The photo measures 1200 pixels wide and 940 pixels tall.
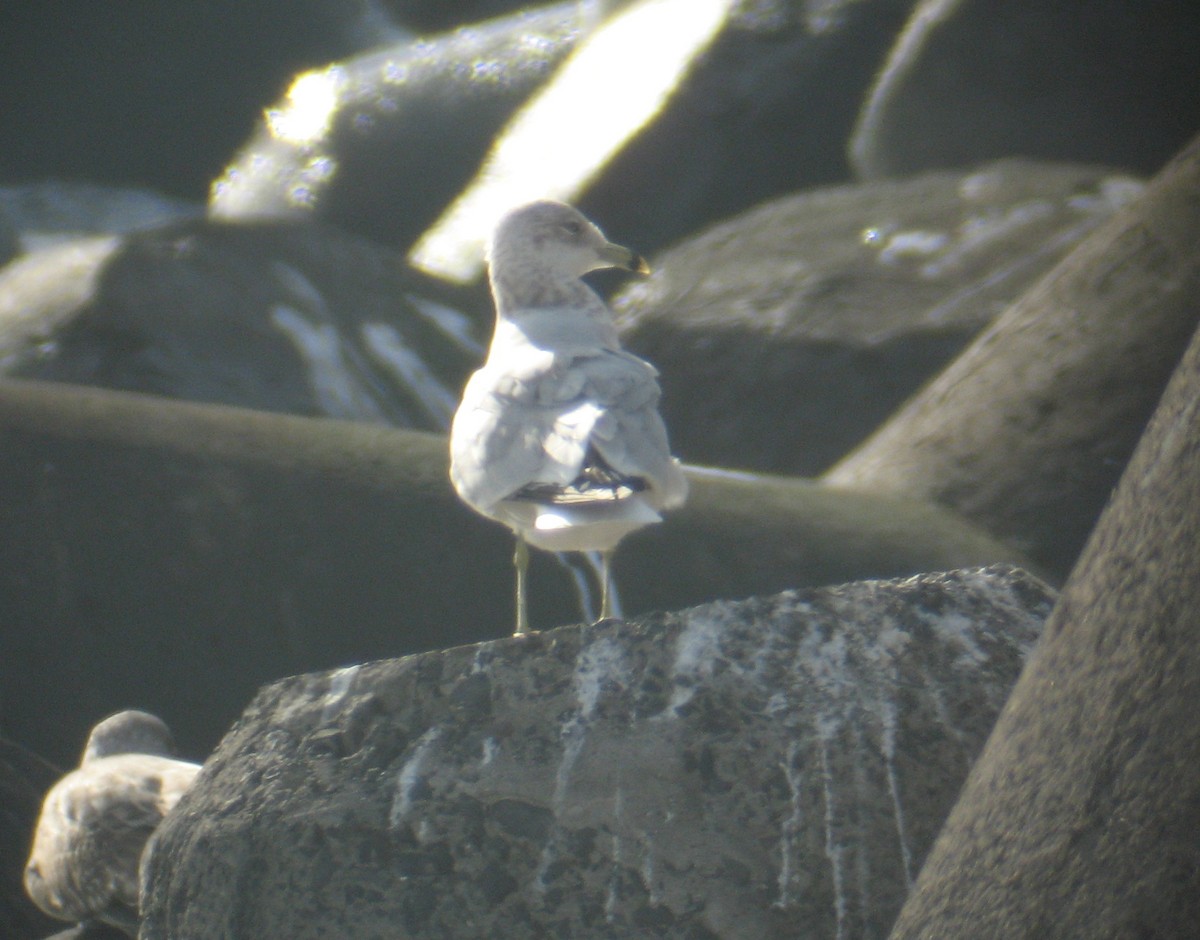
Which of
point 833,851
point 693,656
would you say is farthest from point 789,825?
point 693,656

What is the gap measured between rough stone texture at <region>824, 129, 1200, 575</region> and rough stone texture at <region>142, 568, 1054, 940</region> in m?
3.14

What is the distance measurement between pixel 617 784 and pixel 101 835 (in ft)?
6.46

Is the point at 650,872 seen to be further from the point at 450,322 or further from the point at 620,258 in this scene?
the point at 450,322

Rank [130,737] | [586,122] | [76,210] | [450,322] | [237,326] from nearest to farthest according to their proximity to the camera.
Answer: [130,737] < [237,326] < [450,322] < [586,122] < [76,210]

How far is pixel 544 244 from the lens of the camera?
17.5 ft

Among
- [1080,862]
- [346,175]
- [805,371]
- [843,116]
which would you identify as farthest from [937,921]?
[346,175]

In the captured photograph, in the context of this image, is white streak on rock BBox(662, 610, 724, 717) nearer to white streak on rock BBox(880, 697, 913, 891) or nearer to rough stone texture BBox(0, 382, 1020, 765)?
white streak on rock BBox(880, 697, 913, 891)

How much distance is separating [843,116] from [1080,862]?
8763 mm

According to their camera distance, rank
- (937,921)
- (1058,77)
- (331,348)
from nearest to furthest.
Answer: (937,921) < (331,348) < (1058,77)

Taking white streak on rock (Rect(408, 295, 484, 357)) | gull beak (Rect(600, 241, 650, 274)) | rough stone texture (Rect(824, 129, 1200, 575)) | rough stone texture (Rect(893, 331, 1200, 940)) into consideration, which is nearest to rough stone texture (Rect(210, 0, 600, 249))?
white streak on rock (Rect(408, 295, 484, 357))

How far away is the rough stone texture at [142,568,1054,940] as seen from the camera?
316 centimetres

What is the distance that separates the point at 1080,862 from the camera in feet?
8.20

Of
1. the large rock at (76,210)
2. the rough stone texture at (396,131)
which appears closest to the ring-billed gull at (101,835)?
the rough stone texture at (396,131)

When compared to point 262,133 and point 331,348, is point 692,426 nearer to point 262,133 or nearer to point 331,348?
point 331,348
